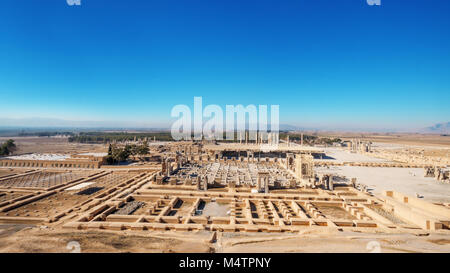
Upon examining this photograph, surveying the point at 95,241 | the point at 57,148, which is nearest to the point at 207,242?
the point at 95,241

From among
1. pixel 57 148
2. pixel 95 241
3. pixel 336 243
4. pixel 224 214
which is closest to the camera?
pixel 95 241

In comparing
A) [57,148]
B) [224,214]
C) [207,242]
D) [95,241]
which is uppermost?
[57,148]

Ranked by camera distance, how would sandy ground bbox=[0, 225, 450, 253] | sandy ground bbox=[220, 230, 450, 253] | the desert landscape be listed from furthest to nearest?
the desert landscape
sandy ground bbox=[220, 230, 450, 253]
sandy ground bbox=[0, 225, 450, 253]

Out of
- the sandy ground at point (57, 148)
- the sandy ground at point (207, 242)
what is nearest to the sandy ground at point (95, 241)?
the sandy ground at point (207, 242)

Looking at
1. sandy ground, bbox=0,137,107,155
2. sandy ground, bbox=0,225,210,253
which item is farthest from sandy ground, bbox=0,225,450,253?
sandy ground, bbox=0,137,107,155

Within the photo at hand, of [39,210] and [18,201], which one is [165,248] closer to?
[39,210]

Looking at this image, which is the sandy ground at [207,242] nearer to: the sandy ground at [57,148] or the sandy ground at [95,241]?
the sandy ground at [95,241]

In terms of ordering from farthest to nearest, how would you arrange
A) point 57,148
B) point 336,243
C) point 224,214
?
point 57,148 < point 224,214 < point 336,243

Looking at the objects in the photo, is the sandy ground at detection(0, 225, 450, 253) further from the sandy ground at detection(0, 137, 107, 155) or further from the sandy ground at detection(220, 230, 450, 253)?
the sandy ground at detection(0, 137, 107, 155)

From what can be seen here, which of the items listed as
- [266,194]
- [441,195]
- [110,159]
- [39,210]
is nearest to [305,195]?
[266,194]

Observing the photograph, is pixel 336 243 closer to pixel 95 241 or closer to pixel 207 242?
pixel 207 242

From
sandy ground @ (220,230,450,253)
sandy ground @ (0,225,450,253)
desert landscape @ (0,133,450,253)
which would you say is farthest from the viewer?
desert landscape @ (0,133,450,253)

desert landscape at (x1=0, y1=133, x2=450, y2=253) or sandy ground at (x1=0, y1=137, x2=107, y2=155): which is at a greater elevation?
sandy ground at (x1=0, y1=137, x2=107, y2=155)
